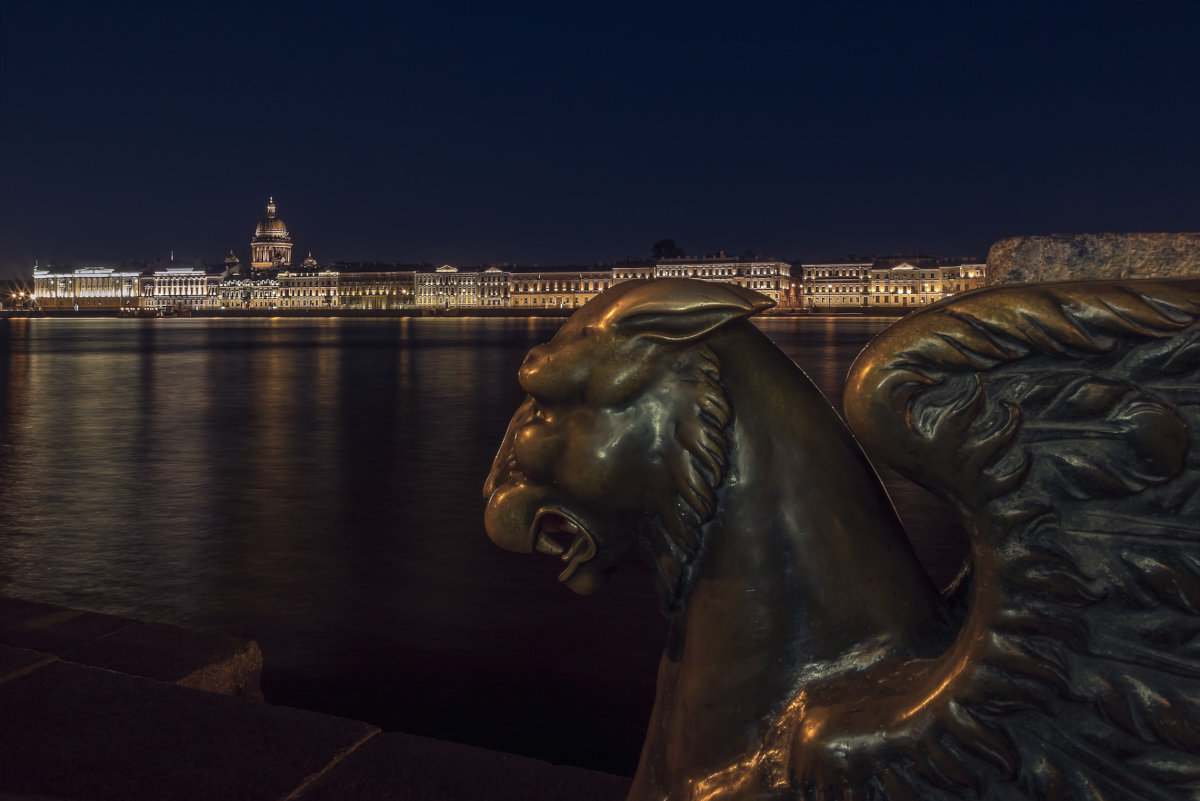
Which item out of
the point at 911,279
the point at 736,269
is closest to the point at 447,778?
the point at 736,269

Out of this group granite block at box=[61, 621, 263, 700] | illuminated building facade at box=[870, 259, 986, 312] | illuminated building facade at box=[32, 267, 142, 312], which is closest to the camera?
granite block at box=[61, 621, 263, 700]

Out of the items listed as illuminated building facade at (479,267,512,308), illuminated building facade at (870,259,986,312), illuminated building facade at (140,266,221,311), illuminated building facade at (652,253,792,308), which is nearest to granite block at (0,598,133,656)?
illuminated building facade at (652,253,792,308)

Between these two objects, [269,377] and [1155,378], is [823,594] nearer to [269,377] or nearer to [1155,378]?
[1155,378]

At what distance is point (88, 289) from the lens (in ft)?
414

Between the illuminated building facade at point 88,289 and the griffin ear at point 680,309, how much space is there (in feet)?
439

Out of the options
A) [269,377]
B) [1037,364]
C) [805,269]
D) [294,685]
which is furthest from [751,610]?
[805,269]

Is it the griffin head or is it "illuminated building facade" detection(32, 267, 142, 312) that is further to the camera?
"illuminated building facade" detection(32, 267, 142, 312)

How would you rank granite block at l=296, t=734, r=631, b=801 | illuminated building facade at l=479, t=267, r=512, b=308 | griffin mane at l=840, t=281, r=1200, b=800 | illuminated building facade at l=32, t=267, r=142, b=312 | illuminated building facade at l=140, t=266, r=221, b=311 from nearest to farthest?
griffin mane at l=840, t=281, r=1200, b=800 < granite block at l=296, t=734, r=631, b=801 < illuminated building facade at l=479, t=267, r=512, b=308 < illuminated building facade at l=140, t=266, r=221, b=311 < illuminated building facade at l=32, t=267, r=142, b=312

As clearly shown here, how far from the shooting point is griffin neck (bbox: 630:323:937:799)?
89 centimetres

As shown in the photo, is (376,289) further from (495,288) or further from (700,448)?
(700,448)

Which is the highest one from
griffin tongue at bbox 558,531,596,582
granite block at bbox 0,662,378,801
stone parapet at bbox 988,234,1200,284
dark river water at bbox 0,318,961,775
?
stone parapet at bbox 988,234,1200,284

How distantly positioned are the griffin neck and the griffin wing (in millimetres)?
112

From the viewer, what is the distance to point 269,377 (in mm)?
20297

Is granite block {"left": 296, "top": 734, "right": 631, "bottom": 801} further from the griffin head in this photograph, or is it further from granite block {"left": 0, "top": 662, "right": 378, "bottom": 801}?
the griffin head
